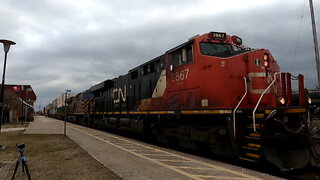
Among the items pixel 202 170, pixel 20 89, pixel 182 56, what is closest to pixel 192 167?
pixel 202 170

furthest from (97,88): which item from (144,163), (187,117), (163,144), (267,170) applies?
(267,170)

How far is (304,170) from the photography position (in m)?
8.07

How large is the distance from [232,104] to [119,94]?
11352 millimetres

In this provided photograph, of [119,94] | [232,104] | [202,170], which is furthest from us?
[119,94]

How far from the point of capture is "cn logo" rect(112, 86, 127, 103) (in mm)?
18087

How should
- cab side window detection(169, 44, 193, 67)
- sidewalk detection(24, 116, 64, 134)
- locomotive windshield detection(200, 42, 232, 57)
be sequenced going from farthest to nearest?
sidewalk detection(24, 116, 64, 134) < cab side window detection(169, 44, 193, 67) < locomotive windshield detection(200, 42, 232, 57)

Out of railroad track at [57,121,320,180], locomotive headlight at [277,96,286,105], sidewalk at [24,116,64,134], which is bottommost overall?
sidewalk at [24,116,64,134]

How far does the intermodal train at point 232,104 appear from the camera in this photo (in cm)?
743

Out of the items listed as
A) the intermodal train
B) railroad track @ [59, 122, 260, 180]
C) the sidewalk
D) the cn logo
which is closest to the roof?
the sidewalk

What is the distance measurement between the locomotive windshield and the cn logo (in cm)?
900

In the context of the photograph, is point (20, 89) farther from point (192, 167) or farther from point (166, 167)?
point (192, 167)

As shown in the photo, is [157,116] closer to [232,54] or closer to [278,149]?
[232,54]

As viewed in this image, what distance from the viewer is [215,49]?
9914mm

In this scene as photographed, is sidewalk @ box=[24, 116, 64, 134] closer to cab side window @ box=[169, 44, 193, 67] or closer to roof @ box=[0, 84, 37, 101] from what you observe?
roof @ box=[0, 84, 37, 101]
